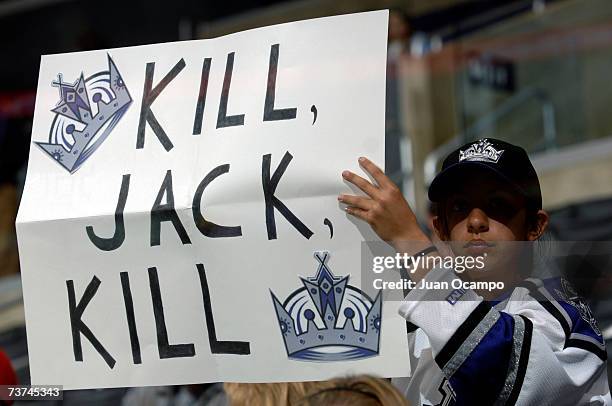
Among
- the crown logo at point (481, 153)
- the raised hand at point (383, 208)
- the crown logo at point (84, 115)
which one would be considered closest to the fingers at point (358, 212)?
the raised hand at point (383, 208)

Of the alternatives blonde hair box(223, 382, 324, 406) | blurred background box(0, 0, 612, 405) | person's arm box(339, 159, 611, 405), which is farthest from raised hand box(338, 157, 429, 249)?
blurred background box(0, 0, 612, 405)

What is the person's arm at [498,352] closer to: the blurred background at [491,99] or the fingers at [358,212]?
the fingers at [358,212]

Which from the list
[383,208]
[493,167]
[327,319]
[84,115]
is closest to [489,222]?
[493,167]

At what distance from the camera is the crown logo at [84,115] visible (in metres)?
2.99

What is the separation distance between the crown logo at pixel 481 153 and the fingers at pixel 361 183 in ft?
0.65

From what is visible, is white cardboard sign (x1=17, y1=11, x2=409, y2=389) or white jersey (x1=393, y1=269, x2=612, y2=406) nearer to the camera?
white jersey (x1=393, y1=269, x2=612, y2=406)

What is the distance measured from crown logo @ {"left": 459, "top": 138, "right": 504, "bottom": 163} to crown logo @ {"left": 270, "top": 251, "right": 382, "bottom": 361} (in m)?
0.35

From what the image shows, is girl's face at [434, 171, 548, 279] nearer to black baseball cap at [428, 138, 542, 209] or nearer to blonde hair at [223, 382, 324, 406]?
black baseball cap at [428, 138, 542, 209]

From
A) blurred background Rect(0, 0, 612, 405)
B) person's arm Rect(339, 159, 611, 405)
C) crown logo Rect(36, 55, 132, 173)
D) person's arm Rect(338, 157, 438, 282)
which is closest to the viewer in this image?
person's arm Rect(339, 159, 611, 405)

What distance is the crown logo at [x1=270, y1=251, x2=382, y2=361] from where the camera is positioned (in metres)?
2.67

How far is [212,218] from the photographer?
2785 mm

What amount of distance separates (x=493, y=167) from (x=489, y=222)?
12 centimetres

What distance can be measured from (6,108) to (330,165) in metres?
6.68

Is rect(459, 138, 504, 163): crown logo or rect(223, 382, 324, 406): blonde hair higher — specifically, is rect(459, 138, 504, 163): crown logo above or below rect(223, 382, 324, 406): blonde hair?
above
